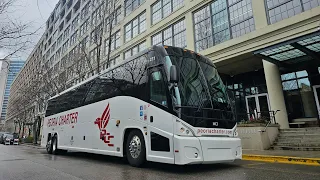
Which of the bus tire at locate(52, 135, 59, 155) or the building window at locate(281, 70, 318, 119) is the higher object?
the building window at locate(281, 70, 318, 119)

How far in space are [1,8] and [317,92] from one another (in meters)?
16.7

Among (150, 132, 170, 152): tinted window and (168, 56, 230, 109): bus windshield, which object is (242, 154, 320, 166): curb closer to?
(168, 56, 230, 109): bus windshield

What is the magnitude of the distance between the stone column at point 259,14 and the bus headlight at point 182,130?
10618 millimetres

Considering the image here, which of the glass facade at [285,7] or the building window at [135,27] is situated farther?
the building window at [135,27]

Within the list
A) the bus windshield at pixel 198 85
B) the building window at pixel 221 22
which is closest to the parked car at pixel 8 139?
the building window at pixel 221 22

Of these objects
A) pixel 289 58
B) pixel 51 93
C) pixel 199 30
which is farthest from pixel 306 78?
pixel 51 93

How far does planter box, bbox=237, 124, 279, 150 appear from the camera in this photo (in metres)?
11.1

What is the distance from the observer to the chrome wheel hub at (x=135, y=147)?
656cm

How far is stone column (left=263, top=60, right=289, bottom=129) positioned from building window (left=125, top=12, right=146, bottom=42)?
14.3 m

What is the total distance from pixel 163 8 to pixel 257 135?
1506cm

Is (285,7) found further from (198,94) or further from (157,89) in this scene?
(157,89)

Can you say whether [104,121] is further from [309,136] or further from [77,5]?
[77,5]

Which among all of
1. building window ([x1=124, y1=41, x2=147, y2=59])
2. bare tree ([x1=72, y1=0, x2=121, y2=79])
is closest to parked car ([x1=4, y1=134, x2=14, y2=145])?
bare tree ([x1=72, y1=0, x2=121, y2=79])

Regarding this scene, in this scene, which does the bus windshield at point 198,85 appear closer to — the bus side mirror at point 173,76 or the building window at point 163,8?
the bus side mirror at point 173,76
